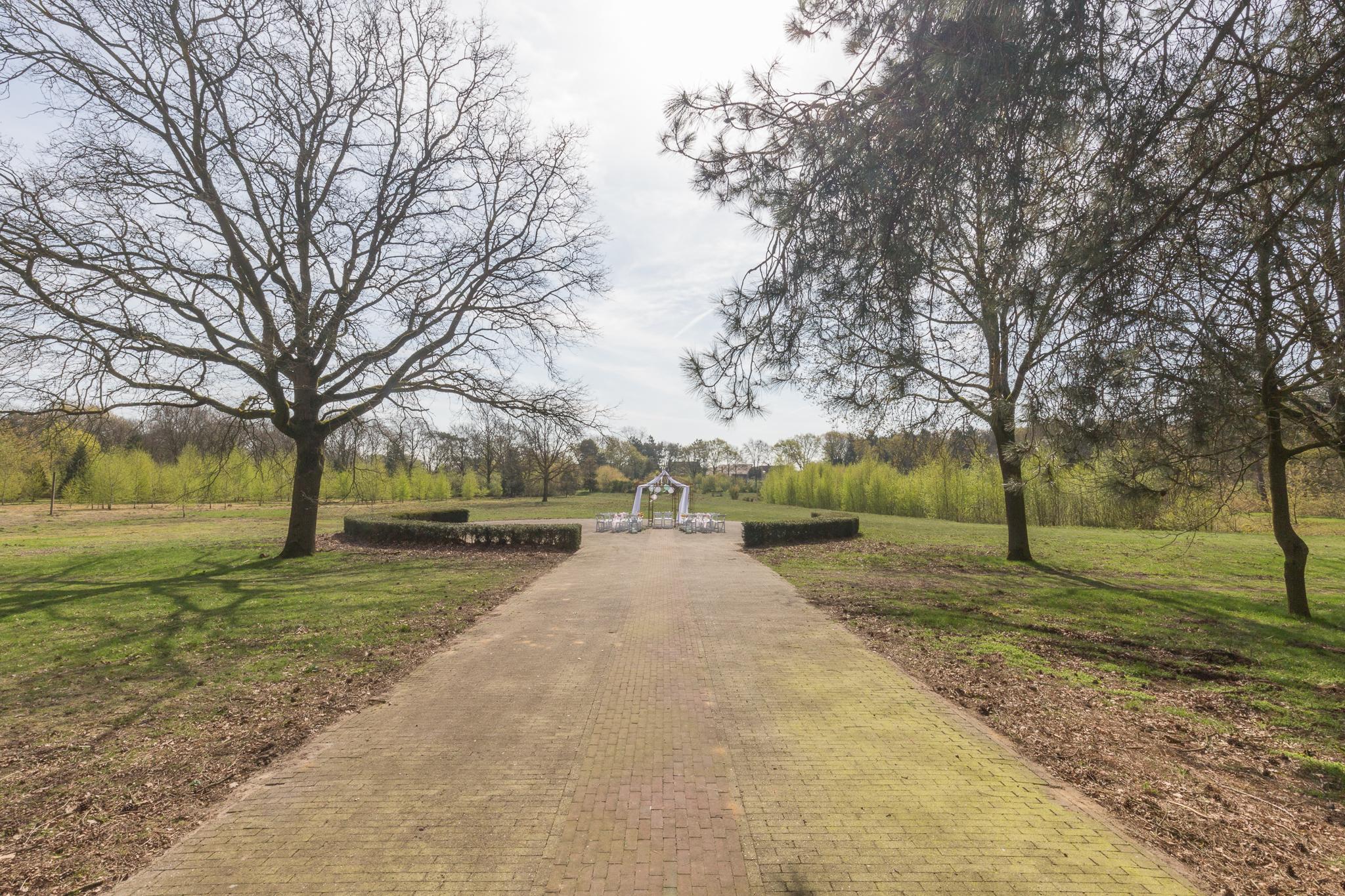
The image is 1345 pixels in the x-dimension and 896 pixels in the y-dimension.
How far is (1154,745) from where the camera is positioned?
4180mm

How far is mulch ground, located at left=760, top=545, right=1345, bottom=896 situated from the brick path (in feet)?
0.93

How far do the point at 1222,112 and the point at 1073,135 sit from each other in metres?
0.96

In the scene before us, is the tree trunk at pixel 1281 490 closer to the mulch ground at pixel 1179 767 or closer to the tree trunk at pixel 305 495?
the mulch ground at pixel 1179 767

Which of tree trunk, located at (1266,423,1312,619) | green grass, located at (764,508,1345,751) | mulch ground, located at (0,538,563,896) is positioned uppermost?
tree trunk, located at (1266,423,1312,619)

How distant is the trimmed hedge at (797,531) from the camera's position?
16.8 meters

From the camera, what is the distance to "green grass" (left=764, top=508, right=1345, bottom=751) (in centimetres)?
568

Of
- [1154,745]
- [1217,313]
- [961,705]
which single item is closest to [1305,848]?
[1154,745]

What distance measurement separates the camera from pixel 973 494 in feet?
86.2

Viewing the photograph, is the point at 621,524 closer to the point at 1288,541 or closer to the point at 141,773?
the point at 1288,541

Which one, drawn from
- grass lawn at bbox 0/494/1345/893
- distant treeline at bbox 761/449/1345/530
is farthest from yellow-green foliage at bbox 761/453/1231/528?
grass lawn at bbox 0/494/1345/893

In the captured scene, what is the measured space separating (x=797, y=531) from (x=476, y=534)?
929 cm

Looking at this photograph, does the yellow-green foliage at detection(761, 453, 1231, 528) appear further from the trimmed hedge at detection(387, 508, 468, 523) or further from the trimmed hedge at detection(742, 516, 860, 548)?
the trimmed hedge at detection(387, 508, 468, 523)

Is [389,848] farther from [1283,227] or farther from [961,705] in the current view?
[1283,227]

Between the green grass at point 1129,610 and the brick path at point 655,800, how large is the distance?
248 cm
